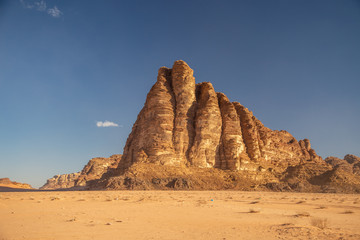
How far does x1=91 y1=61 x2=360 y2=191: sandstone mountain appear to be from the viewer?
44344 millimetres

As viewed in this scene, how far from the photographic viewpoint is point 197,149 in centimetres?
5103

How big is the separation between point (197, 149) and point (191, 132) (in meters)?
4.66

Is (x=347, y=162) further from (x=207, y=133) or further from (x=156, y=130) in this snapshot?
(x=156, y=130)

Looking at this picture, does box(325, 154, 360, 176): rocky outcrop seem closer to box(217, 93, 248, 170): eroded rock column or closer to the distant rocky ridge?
the distant rocky ridge

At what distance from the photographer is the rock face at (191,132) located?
49.8 meters

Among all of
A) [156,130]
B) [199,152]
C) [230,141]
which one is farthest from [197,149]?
[156,130]

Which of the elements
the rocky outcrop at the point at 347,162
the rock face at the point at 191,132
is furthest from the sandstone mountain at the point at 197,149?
the rocky outcrop at the point at 347,162

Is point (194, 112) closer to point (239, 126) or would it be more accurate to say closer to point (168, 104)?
point (168, 104)

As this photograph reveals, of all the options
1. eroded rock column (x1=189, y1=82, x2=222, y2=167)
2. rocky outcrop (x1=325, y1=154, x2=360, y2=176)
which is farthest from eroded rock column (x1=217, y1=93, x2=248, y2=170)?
rocky outcrop (x1=325, y1=154, x2=360, y2=176)

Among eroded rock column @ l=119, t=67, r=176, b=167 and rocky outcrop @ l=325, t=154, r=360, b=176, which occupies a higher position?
eroded rock column @ l=119, t=67, r=176, b=167

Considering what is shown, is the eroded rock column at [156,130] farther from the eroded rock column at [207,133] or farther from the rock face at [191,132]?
the eroded rock column at [207,133]

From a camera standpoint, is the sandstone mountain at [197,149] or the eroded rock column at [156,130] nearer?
the sandstone mountain at [197,149]

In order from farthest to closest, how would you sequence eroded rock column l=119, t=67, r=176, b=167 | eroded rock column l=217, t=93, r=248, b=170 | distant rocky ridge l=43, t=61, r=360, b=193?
eroded rock column l=217, t=93, r=248, b=170 < eroded rock column l=119, t=67, r=176, b=167 < distant rocky ridge l=43, t=61, r=360, b=193

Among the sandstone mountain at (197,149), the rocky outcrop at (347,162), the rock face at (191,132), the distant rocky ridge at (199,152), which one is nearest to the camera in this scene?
the distant rocky ridge at (199,152)
